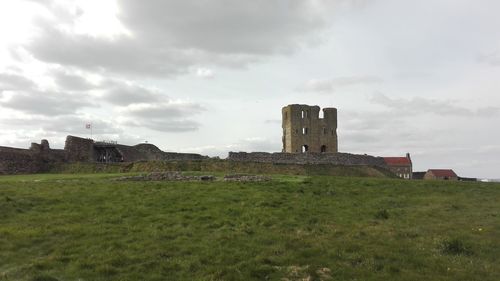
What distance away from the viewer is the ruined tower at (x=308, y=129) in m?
73.2

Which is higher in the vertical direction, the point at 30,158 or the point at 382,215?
the point at 30,158

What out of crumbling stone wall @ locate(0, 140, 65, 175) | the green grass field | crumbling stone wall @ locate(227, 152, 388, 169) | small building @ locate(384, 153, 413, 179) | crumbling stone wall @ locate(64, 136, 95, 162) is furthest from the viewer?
small building @ locate(384, 153, 413, 179)

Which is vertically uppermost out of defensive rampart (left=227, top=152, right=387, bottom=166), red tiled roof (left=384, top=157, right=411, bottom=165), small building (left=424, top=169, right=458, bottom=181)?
red tiled roof (left=384, top=157, right=411, bottom=165)

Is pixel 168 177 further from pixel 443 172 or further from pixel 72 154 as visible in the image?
pixel 443 172

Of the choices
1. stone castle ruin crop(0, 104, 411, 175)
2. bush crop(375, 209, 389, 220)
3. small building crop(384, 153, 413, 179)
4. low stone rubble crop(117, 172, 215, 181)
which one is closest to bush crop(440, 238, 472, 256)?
bush crop(375, 209, 389, 220)

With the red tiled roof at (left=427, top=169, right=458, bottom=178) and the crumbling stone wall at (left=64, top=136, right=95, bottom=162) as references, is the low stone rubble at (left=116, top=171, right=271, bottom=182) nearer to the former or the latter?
the crumbling stone wall at (left=64, top=136, right=95, bottom=162)

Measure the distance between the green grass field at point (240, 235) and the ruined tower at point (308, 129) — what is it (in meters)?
48.1

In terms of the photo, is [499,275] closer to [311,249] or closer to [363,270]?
[363,270]

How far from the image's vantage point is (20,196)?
21359 mm

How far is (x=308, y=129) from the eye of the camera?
74.1m

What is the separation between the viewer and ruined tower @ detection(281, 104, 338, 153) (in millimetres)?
73250

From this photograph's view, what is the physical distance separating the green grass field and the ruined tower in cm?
4814

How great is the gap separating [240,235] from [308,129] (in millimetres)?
60308

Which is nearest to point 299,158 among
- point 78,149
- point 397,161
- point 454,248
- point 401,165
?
point 78,149
